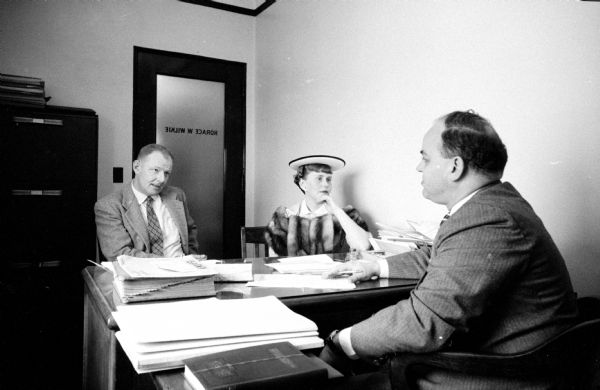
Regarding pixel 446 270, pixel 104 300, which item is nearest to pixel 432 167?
pixel 446 270

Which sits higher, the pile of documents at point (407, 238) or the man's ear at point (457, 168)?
the man's ear at point (457, 168)

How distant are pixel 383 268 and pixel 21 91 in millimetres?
2689

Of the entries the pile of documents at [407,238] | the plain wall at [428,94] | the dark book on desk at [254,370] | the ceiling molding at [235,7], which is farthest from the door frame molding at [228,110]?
the dark book on desk at [254,370]

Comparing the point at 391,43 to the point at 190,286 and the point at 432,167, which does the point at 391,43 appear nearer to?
the point at 432,167

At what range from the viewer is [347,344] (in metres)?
1.11

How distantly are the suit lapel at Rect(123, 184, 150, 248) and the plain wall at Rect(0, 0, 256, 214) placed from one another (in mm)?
1143

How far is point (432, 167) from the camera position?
1.29 m

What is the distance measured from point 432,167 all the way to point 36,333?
2.57 metres

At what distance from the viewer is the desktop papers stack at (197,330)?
770 millimetres

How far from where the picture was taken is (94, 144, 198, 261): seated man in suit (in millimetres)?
2600

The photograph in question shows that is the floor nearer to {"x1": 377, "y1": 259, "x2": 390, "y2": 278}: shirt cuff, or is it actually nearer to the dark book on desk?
{"x1": 377, "y1": 259, "x2": 390, "y2": 278}: shirt cuff

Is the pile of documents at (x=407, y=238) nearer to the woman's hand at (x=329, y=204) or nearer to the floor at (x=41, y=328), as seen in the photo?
the woman's hand at (x=329, y=204)

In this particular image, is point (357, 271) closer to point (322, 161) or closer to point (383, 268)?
point (383, 268)

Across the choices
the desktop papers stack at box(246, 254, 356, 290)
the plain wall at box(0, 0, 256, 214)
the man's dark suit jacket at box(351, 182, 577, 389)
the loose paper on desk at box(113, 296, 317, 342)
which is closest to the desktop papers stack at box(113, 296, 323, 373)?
the loose paper on desk at box(113, 296, 317, 342)
